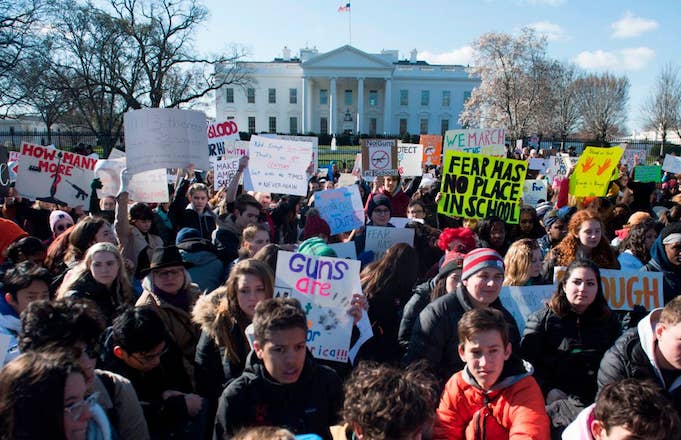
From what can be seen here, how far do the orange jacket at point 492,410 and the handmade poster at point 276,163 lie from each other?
6.26 meters

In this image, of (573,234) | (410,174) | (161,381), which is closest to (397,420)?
(161,381)

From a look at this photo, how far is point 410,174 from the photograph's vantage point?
12.9 m

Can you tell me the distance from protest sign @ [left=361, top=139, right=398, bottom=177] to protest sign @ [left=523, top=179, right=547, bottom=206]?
2.73 m

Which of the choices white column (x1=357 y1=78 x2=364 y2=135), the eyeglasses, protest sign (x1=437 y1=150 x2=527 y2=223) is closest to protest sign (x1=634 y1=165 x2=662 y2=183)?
protest sign (x1=437 y1=150 x2=527 y2=223)

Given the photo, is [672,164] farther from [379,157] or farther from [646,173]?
[379,157]

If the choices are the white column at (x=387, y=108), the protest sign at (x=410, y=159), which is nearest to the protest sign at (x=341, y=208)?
the protest sign at (x=410, y=159)

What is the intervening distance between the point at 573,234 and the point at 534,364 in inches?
95.1

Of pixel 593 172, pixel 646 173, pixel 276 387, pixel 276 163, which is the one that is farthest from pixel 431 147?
pixel 276 387

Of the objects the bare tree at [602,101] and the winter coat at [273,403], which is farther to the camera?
the bare tree at [602,101]

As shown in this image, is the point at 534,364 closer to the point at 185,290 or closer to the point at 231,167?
the point at 185,290

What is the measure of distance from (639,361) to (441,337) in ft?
3.67

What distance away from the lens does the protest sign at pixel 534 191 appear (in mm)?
10719

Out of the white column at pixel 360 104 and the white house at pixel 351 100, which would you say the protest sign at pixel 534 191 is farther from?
the white house at pixel 351 100

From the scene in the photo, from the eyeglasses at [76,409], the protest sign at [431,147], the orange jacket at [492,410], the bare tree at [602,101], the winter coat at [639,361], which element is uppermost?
the bare tree at [602,101]
